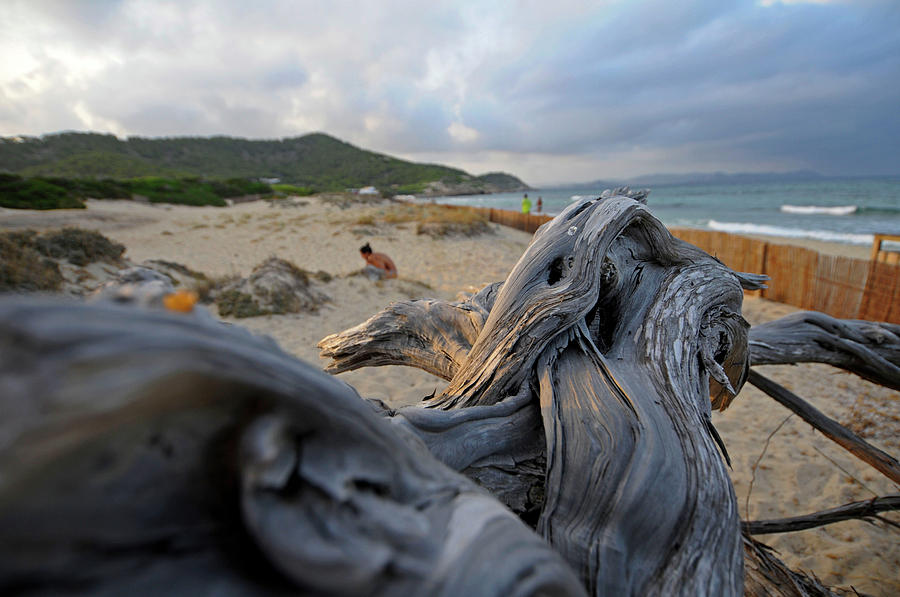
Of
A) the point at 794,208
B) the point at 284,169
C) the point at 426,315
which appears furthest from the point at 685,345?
the point at 284,169

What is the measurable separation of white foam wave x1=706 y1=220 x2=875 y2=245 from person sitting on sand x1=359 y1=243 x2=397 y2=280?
21.1 meters

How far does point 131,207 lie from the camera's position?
23062 mm

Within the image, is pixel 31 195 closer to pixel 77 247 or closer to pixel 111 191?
pixel 111 191

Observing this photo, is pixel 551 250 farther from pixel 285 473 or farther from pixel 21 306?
pixel 21 306

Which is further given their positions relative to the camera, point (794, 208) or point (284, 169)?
point (284, 169)

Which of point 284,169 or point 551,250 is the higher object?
point 284,169

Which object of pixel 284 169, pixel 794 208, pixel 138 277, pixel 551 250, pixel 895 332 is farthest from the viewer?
pixel 284 169

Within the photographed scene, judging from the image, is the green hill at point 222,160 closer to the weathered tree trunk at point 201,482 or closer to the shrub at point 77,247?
the shrub at point 77,247

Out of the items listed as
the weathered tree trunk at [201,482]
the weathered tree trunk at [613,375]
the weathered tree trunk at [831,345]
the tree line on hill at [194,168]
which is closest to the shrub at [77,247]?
the weathered tree trunk at [613,375]

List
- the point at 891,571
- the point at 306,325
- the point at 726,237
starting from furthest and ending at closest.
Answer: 1. the point at 726,237
2. the point at 306,325
3. the point at 891,571

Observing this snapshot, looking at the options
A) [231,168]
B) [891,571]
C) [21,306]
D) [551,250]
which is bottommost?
A: [891,571]

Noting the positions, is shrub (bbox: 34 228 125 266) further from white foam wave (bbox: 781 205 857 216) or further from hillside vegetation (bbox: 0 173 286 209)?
white foam wave (bbox: 781 205 857 216)

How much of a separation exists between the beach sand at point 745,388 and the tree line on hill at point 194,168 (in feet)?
34.1

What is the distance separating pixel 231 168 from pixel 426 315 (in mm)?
79957
